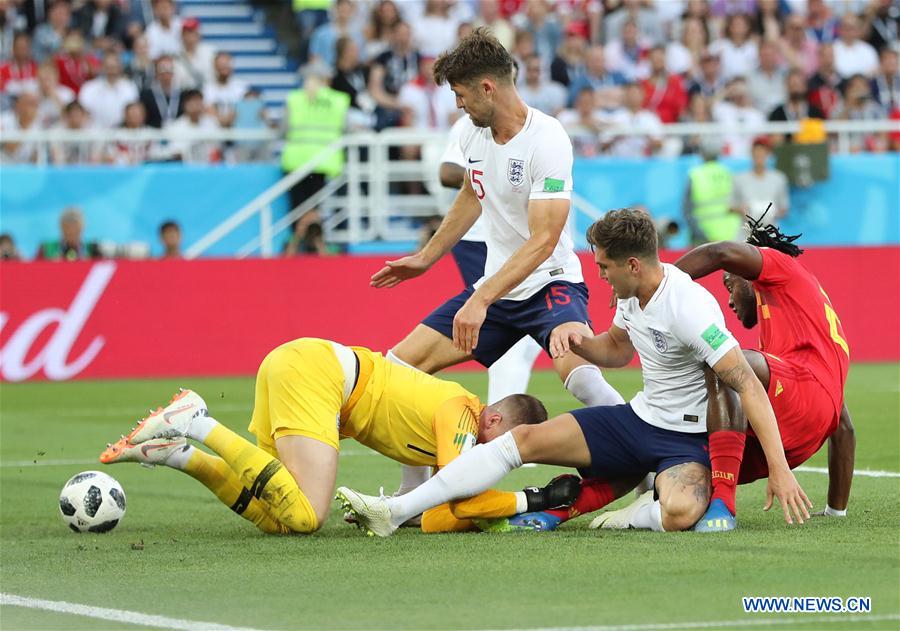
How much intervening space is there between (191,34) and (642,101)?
5.70 meters

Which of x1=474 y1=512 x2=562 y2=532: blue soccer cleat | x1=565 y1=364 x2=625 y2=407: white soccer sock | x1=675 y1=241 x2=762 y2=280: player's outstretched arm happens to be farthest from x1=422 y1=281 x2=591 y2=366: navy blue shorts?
x1=474 y1=512 x2=562 y2=532: blue soccer cleat

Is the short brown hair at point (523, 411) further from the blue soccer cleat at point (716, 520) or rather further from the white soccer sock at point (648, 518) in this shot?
the blue soccer cleat at point (716, 520)

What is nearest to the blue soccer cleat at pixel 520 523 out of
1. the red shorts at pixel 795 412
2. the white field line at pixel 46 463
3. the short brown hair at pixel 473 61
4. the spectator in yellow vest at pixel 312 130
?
the red shorts at pixel 795 412

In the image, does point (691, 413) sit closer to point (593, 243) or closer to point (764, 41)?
point (593, 243)

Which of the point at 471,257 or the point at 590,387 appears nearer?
the point at 590,387

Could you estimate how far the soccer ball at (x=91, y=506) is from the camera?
26.0 feet

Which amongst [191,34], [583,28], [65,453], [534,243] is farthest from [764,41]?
Result: [534,243]

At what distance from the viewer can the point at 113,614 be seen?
18.6 feet

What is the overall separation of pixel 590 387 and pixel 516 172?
3.80ft

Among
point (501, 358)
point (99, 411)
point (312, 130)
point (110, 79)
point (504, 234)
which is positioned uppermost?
point (110, 79)

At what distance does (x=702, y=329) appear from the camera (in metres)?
7.09

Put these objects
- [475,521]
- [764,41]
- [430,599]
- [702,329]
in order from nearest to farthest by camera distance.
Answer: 1. [430,599]
2. [702,329]
3. [475,521]
4. [764,41]

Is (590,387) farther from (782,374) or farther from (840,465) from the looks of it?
(840,465)

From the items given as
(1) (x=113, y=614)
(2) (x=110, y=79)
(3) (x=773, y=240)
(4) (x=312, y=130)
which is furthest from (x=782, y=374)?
(2) (x=110, y=79)
